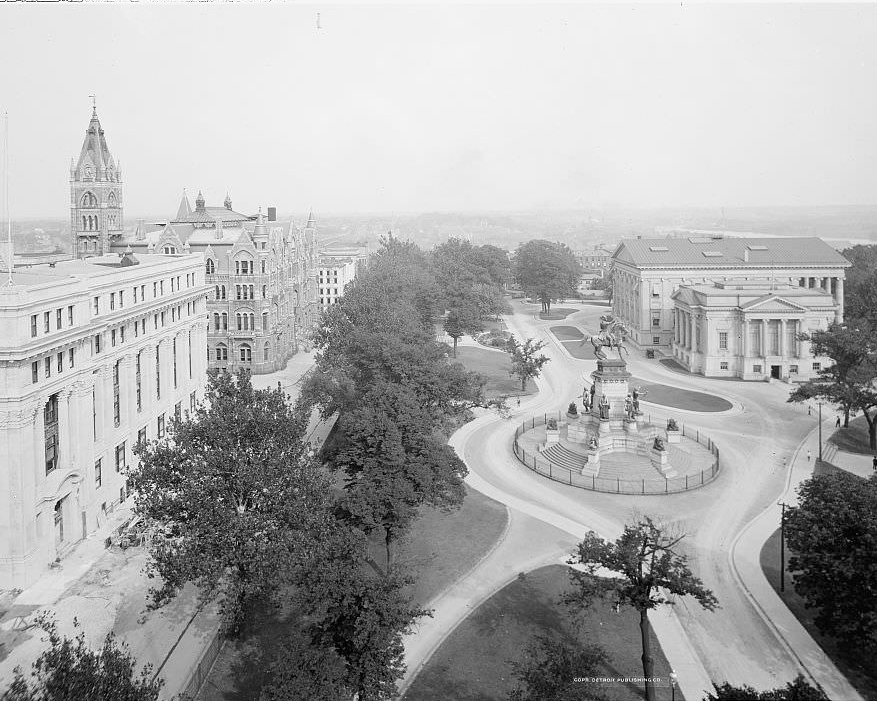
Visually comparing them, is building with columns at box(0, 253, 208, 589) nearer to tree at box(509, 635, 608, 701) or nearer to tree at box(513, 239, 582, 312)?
tree at box(509, 635, 608, 701)

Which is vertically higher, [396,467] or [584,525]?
[396,467]

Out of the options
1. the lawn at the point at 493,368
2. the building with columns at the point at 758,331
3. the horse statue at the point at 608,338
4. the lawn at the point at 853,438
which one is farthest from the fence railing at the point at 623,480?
the building with columns at the point at 758,331

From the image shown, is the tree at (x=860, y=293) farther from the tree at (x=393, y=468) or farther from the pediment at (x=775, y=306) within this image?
the tree at (x=393, y=468)

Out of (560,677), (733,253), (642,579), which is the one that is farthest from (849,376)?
(733,253)

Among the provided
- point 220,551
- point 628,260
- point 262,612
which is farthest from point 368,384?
point 628,260

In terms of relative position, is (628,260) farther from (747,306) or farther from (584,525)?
(584,525)
